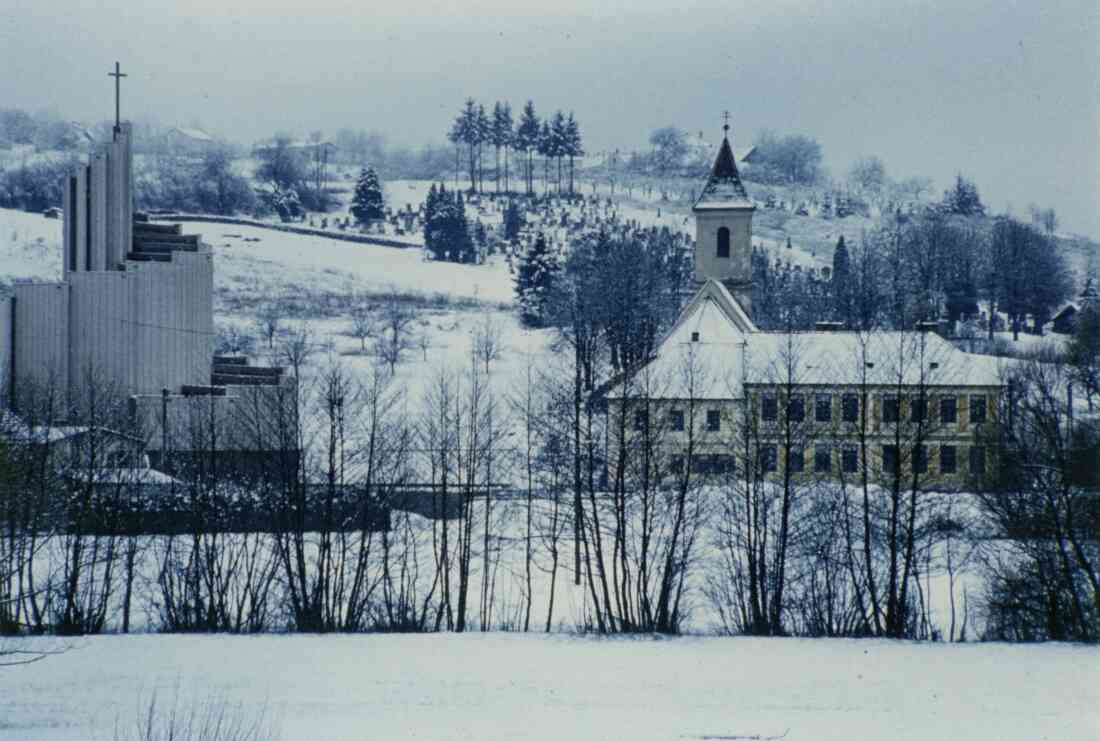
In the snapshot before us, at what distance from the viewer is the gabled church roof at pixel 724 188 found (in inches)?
2375

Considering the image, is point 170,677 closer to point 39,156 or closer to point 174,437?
point 174,437

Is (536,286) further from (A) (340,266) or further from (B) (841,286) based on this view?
(B) (841,286)

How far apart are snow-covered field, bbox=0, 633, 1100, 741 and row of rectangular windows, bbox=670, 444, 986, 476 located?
223 inches

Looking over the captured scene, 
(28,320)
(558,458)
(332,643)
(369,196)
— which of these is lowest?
(332,643)

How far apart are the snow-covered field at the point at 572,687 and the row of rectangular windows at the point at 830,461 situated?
567 centimetres

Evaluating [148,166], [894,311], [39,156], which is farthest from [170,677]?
[148,166]

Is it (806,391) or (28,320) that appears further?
(806,391)

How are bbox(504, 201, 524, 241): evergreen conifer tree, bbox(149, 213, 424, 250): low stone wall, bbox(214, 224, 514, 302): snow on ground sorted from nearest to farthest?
1. bbox(214, 224, 514, 302): snow on ground
2. bbox(149, 213, 424, 250): low stone wall
3. bbox(504, 201, 524, 241): evergreen conifer tree

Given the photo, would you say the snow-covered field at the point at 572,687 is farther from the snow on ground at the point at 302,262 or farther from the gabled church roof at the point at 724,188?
the snow on ground at the point at 302,262

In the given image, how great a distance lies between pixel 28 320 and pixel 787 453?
21.8 metres

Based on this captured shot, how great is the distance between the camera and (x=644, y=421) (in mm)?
29438

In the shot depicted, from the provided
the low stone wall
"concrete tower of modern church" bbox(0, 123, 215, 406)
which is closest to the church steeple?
"concrete tower of modern church" bbox(0, 123, 215, 406)

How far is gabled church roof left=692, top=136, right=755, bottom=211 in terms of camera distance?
60.3 metres

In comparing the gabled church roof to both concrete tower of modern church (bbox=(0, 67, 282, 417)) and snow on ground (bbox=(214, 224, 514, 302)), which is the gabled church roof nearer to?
snow on ground (bbox=(214, 224, 514, 302))
